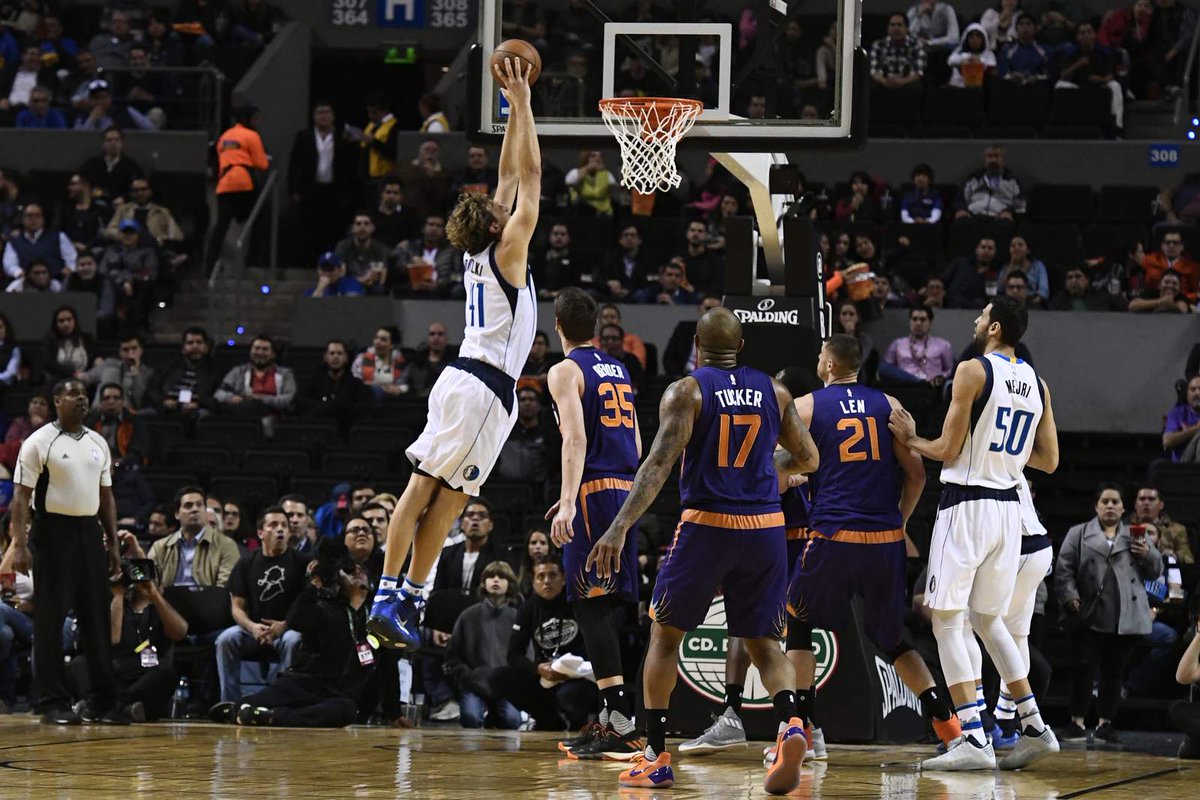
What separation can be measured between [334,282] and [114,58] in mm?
5534

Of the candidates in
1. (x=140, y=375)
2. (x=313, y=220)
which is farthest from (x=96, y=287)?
(x=313, y=220)

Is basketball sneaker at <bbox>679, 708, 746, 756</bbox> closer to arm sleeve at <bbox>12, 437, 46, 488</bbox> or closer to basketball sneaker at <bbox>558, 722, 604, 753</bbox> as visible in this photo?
basketball sneaker at <bbox>558, 722, 604, 753</bbox>

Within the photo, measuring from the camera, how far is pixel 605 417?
902 cm

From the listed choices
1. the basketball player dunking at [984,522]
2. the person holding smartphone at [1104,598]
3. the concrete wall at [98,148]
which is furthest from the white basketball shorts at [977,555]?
the concrete wall at [98,148]

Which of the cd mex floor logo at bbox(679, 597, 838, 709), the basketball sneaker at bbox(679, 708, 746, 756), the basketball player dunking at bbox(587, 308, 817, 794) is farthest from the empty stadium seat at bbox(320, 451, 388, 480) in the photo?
the basketball player dunking at bbox(587, 308, 817, 794)

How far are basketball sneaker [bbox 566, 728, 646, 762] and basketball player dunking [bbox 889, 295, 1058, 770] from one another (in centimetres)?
160

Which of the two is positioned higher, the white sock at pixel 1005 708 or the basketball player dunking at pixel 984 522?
the basketball player dunking at pixel 984 522

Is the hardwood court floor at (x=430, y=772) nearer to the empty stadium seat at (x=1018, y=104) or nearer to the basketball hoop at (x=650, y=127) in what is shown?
the basketball hoop at (x=650, y=127)

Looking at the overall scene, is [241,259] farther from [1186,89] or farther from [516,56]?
[516,56]

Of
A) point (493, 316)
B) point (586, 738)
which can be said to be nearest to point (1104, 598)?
point (586, 738)

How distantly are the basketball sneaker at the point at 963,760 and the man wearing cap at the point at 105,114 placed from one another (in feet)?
49.9

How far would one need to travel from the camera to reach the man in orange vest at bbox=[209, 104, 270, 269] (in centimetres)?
1967

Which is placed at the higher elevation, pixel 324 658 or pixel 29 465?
pixel 29 465

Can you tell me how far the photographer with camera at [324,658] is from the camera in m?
11.3
